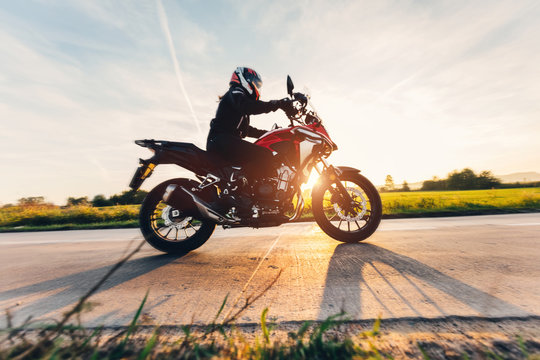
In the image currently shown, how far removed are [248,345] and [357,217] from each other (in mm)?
2509

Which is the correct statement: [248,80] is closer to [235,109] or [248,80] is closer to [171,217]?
A: [235,109]

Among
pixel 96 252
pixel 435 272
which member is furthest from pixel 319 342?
pixel 96 252

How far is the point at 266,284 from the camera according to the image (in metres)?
1.53

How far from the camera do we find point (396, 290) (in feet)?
4.53

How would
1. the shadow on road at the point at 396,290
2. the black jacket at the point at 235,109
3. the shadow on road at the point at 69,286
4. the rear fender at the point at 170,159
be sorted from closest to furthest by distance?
1. the shadow on road at the point at 396,290
2. the shadow on road at the point at 69,286
3. the rear fender at the point at 170,159
4. the black jacket at the point at 235,109

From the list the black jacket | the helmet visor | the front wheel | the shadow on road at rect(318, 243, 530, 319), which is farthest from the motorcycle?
the shadow on road at rect(318, 243, 530, 319)

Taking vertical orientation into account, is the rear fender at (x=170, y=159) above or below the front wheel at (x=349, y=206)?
above

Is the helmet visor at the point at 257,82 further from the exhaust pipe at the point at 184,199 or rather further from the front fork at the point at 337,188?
the exhaust pipe at the point at 184,199

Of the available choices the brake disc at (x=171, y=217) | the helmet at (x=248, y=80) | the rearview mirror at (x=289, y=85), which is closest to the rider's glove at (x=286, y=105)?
the rearview mirror at (x=289, y=85)

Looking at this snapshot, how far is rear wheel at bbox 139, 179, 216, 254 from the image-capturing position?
2.70 meters

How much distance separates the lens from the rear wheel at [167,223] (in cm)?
270

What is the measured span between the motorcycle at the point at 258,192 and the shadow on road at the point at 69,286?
1.93ft

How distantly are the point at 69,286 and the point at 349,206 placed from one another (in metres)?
2.70

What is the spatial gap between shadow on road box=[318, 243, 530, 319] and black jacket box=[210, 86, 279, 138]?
1789 millimetres
